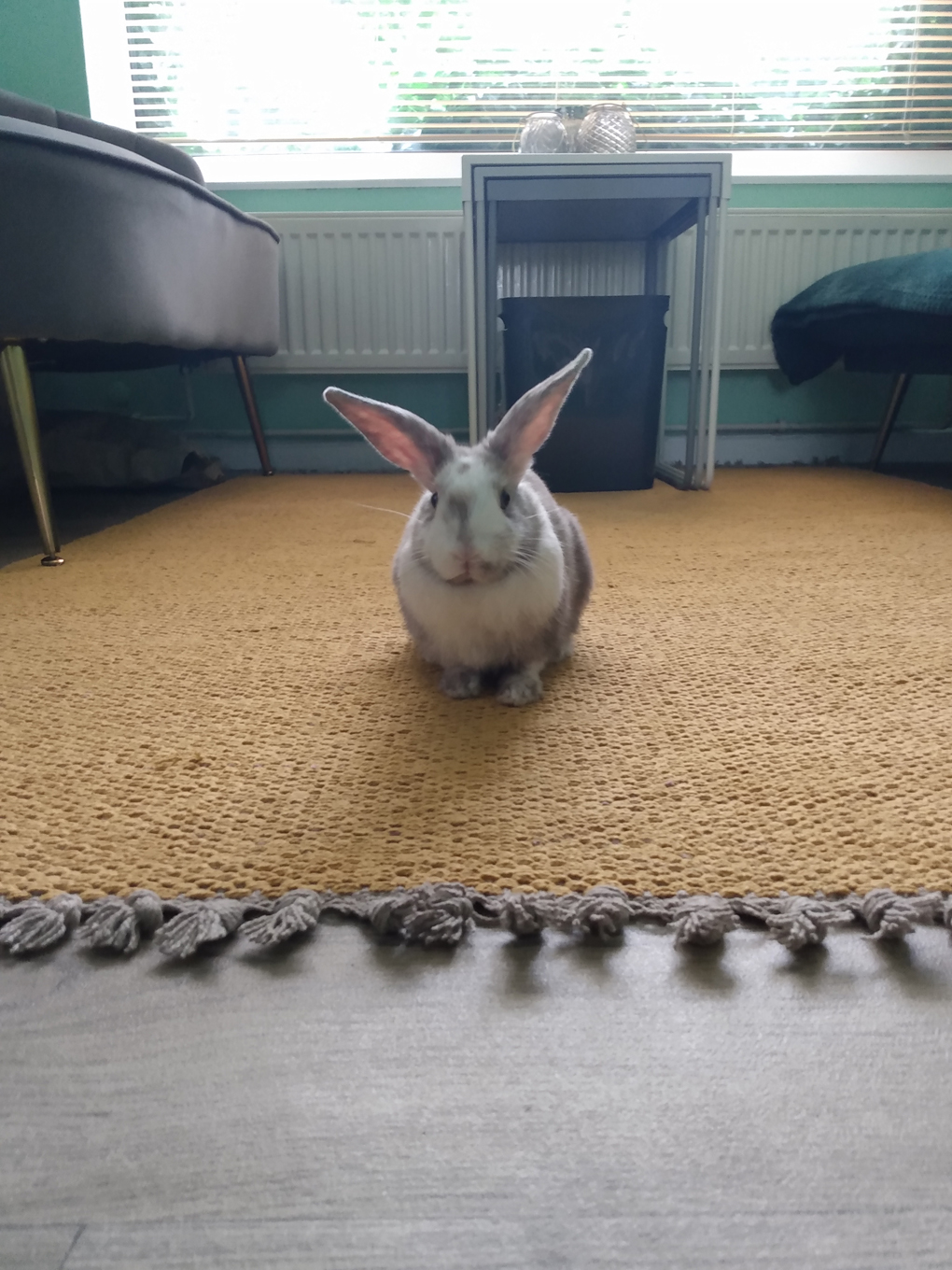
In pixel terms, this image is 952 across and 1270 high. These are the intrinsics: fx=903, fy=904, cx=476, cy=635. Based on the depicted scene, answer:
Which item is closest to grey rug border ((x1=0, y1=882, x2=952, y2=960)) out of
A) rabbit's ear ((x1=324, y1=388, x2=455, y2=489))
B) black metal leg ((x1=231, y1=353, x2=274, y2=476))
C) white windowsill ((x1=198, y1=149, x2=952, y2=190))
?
rabbit's ear ((x1=324, y1=388, x2=455, y2=489))

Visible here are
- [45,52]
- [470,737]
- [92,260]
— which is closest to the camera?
[470,737]

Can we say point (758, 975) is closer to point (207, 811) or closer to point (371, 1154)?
point (371, 1154)

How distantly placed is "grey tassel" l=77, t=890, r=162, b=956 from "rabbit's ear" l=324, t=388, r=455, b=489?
0.53 meters

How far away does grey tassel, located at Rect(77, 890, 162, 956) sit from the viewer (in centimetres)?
59

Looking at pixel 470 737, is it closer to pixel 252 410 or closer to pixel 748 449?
pixel 252 410

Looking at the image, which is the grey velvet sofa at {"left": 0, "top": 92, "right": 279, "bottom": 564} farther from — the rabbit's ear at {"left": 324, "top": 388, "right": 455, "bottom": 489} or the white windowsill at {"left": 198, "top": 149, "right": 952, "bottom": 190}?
the white windowsill at {"left": 198, "top": 149, "right": 952, "bottom": 190}

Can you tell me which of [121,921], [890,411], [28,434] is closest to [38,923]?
[121,921]

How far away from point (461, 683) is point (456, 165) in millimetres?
2582

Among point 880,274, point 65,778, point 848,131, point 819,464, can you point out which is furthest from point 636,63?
point 65,778

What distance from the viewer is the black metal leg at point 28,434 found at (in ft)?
5.08

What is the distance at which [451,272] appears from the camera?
293cm

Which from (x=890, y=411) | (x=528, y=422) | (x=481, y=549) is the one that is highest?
(x=528, y=422)

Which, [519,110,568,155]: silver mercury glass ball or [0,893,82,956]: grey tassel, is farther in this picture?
[519,110,568,155]: silver mercury glass ball

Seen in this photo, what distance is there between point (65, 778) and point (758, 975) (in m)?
0.61
